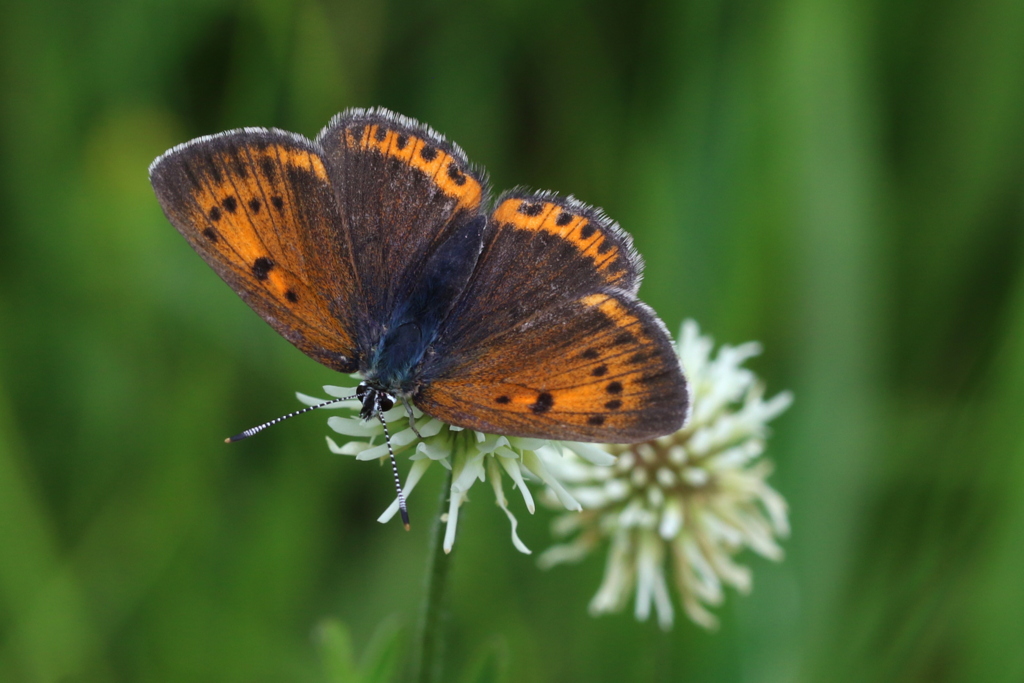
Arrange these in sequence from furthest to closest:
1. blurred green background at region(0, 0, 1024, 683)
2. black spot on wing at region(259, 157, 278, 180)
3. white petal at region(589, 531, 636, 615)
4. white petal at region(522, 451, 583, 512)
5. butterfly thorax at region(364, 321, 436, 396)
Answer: blurred green background at region(0, 0, 1024, 683), white petal at region(589, 531, 636, 615), black spot on wing at region(259, 157, 278, 180), butterfly thorax at region(364, 321, 436, 396), white petal at region(522, 451, 583, 512)

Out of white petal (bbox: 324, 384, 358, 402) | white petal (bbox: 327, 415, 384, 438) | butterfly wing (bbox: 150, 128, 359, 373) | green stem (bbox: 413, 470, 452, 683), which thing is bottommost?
green stem (bbox: 413, 470, 452, 683)

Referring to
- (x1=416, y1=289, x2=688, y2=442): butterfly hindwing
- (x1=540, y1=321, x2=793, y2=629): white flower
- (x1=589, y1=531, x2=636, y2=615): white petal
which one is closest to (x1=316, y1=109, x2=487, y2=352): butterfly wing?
(x1=416, y1=289, x2=688, y2=442): butterfly hindwing

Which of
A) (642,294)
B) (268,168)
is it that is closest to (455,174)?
(268,168)

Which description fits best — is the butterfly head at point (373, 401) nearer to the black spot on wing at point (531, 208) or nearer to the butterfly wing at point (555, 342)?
the butterfly wing at point (555, 342)

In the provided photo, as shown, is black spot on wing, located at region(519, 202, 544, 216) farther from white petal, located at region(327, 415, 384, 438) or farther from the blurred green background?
→ the blurred green background

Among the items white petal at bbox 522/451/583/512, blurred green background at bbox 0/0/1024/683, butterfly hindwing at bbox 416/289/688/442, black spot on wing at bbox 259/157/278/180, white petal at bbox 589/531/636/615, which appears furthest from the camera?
blurred green background at bbox 0/0/1024/683

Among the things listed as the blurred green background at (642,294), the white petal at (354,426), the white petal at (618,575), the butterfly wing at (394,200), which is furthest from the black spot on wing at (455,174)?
the blurred green background at (642,294)

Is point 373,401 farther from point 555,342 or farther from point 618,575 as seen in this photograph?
point 618,575
